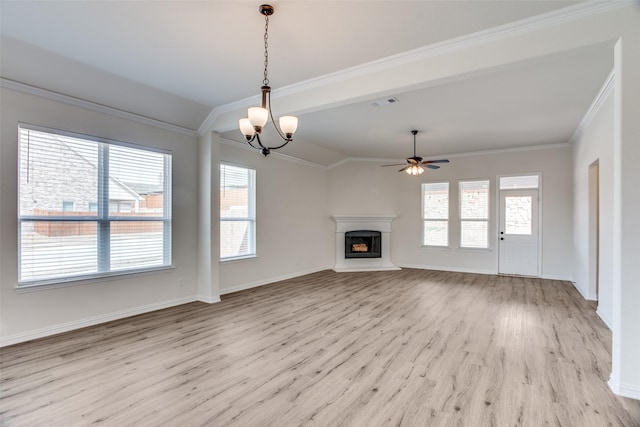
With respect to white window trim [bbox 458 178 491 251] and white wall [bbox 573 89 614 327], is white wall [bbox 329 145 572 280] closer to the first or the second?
white window trim [bbox 458 178 491 251]

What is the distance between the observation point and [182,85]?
4086mm

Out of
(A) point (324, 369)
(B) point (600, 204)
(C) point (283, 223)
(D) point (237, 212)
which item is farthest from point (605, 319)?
(D) point (237, 212)

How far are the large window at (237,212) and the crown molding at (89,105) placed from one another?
1.07m

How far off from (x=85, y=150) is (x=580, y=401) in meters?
5.51

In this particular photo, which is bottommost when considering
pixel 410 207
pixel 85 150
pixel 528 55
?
pixel 410 207

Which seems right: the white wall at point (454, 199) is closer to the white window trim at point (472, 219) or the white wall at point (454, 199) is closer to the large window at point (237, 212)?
the white window trim at point (472, 219)

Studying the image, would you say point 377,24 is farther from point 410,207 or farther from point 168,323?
point 410,207

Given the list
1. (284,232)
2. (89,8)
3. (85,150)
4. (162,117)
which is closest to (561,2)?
(89,8)

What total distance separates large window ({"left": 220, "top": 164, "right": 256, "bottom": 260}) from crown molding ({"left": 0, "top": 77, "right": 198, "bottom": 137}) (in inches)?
42.2

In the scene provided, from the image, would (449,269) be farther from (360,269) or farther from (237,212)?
(237,212)

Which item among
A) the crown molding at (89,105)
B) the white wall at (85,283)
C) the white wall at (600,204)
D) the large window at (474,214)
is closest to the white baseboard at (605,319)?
the white wall at (600,204)

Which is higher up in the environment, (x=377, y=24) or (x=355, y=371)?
(x=377, y=24)

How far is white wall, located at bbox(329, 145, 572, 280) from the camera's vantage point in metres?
6.95

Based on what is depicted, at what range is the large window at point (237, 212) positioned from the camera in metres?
5.84
